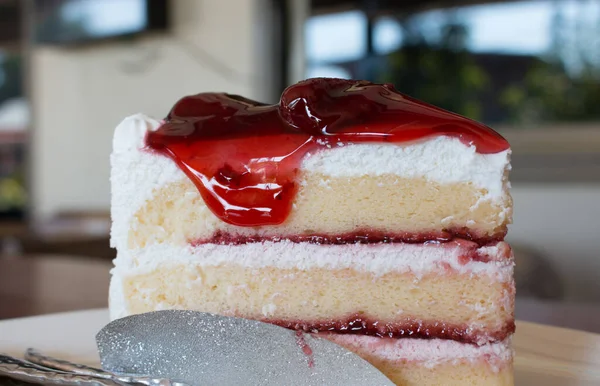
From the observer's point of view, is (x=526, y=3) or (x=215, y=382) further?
(x=526, y=3)

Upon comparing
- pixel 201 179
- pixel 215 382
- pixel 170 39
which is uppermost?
pixel 170 39

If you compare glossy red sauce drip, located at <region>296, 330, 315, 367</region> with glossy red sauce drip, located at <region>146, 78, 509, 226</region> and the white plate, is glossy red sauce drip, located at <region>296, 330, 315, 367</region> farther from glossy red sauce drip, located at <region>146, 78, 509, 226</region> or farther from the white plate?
the white plate

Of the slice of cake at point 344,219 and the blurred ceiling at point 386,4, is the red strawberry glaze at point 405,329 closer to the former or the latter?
the slice of cake at point 344,219

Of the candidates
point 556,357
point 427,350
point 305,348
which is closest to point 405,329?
point 427,350

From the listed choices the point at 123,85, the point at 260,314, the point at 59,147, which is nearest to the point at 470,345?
the point at 260,314

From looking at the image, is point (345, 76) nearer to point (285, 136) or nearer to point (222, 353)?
point (285, 136)

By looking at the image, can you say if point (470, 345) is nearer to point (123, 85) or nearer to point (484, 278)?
point (484, 278)

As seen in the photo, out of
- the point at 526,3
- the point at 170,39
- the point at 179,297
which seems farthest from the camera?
the point at 170,39

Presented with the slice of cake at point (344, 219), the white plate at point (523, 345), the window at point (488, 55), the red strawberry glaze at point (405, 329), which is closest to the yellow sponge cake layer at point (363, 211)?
the slice of cake at point (344, 219)
